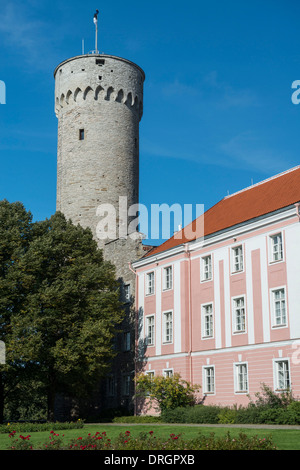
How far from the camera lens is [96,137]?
164ft

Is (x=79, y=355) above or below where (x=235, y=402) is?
above

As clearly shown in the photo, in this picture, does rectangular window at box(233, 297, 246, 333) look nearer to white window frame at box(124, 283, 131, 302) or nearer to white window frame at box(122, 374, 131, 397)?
white window frame at box(124, 283, 131, 302)

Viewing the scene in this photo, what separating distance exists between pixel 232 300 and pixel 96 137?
23090mm

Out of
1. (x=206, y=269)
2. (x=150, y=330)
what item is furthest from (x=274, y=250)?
(x=150, y=330)

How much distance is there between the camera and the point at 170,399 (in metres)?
31.8

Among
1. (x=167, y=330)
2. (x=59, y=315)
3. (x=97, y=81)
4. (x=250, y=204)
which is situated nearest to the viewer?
(x=59, y=315)

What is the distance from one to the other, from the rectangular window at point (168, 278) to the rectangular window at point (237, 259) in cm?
556

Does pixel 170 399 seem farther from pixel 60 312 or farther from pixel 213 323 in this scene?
pixel 60 312

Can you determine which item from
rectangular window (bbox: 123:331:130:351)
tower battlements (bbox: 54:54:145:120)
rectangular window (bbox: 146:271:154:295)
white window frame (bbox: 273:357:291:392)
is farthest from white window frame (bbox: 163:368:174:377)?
tower battlements (bbox: 54:54:145:120)

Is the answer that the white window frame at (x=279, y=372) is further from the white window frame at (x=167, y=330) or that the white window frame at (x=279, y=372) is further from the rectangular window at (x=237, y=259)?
the white window frame at (x=167, y=330)

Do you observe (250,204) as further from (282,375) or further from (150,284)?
(282,375)

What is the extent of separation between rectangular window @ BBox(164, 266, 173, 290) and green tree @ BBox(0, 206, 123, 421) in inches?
126

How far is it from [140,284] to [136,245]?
10.5 ft

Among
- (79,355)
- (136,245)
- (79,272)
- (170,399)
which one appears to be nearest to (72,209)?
(136,245)
